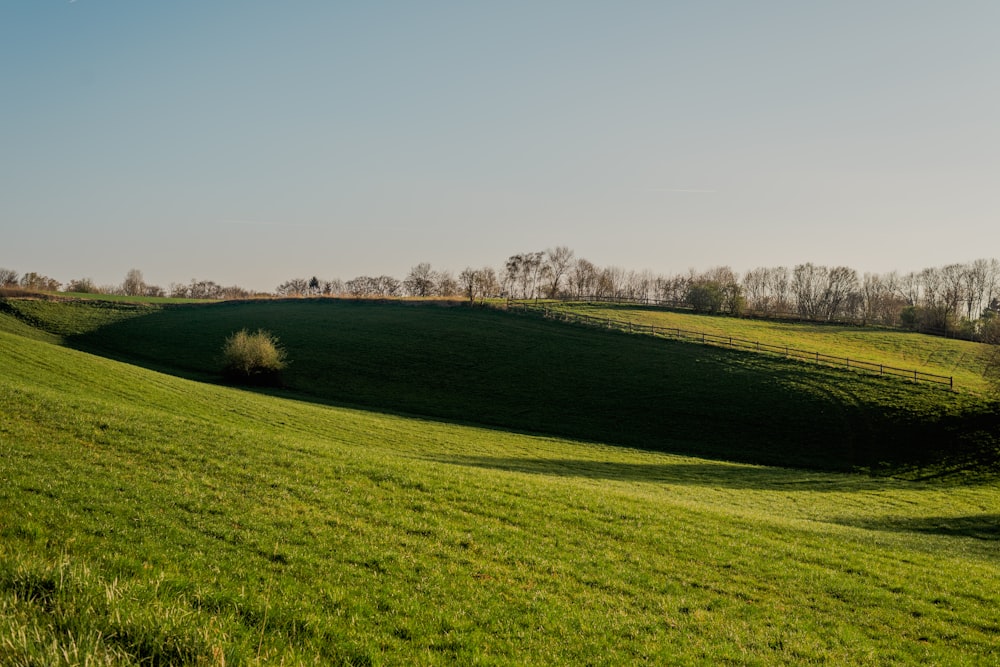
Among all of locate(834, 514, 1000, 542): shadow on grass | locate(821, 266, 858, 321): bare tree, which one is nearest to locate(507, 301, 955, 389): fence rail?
locate(834, 514, 1000, 542): shadow on grass

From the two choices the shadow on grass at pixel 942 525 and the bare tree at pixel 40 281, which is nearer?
the shadow on grass at pixel 942 525

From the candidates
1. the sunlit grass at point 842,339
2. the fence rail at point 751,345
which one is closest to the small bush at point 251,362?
the fence rail at point 751,345

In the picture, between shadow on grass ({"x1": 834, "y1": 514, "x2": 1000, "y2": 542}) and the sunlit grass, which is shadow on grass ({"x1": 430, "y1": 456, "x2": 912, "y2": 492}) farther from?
the sunlit grass

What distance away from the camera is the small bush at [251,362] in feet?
186

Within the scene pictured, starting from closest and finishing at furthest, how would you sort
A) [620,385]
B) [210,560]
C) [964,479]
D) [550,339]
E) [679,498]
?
1. [210,560]
2. [679,498]
3. [964,479]
4. [620,385]
5. [550,339]

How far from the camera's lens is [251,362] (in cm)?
5666

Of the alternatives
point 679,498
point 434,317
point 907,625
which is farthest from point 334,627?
point 434,317

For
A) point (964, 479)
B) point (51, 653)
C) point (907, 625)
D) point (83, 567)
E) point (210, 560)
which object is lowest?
point (964, 479)

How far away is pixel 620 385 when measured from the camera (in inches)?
2263

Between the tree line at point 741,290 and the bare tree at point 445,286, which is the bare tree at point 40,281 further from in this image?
the bare tree at point 445,286

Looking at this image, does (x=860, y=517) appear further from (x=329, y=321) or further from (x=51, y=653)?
(x=329, y=321)

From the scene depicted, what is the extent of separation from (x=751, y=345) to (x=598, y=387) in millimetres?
23749

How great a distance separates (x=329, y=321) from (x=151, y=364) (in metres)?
29.0

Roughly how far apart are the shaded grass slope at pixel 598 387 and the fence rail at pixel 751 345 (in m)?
2.82
